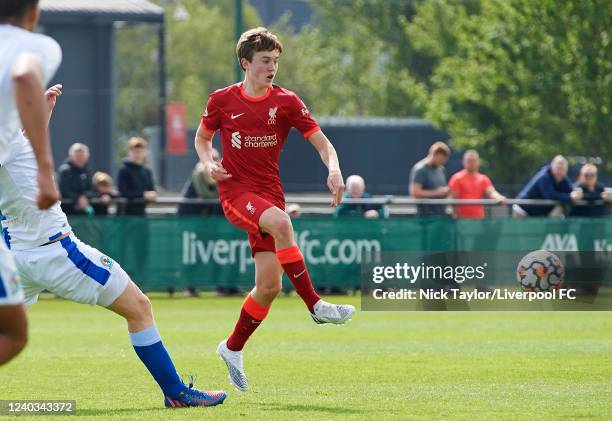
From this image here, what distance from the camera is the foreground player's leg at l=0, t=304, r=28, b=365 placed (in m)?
6.47

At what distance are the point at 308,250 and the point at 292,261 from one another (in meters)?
10.3

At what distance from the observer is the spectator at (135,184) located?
20078 millimetres

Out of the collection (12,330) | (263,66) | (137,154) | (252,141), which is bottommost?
(12,330)

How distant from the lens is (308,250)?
19.7 metres

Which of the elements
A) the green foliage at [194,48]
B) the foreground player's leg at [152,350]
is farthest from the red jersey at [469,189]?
the green foliage at [194,48]

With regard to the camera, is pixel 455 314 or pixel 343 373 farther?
pixel 455 314

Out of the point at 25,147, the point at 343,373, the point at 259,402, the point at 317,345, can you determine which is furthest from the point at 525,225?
the point at 25,147

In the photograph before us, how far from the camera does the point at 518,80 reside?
3322 centimetres

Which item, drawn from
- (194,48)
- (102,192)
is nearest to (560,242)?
(102,192)

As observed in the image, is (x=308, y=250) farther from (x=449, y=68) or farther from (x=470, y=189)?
(x=449, y=68)

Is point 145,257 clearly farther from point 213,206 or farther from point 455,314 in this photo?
point 455,314

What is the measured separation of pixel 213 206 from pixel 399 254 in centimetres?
282

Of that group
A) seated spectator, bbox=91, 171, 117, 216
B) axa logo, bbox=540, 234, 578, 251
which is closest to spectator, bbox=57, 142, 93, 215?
seated spectator, bbox=91, 171, 117, 216

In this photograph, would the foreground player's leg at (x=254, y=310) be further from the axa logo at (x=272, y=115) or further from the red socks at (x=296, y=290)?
the axa logo at (x=272, y=115)
